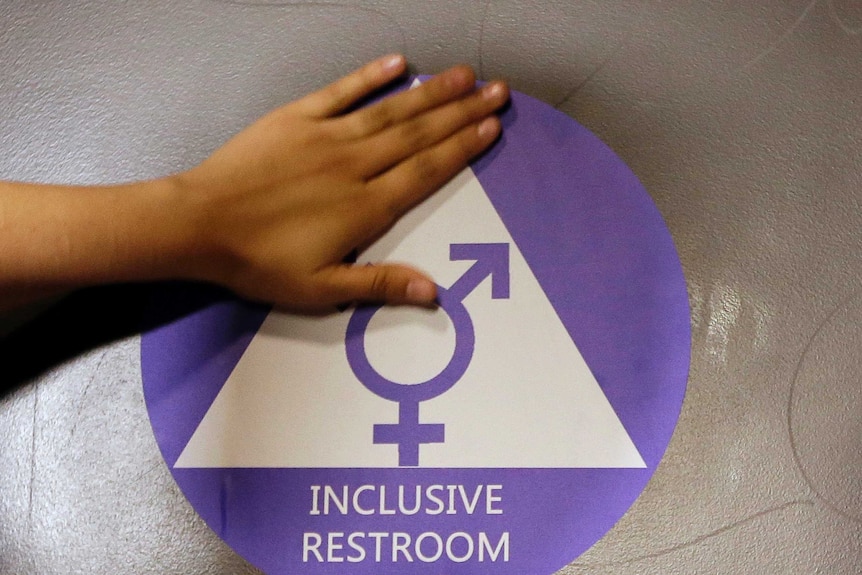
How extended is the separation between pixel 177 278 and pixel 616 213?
1.67 ft

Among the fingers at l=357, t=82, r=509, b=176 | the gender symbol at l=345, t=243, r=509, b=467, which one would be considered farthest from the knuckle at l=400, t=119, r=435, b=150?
the gender symbol at l=345, t=243, r=509, b=467

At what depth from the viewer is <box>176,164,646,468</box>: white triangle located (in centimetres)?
87

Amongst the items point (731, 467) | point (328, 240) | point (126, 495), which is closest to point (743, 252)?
point (731, 467)

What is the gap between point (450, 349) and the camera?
0.89 meters

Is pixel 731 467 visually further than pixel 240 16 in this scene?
No

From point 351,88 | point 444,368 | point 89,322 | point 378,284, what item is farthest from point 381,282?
point 89,322

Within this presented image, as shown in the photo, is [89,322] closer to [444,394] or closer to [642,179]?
[444,394]

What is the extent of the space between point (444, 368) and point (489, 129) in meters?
0.28

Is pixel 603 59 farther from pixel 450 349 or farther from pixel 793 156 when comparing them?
pixel 450 349

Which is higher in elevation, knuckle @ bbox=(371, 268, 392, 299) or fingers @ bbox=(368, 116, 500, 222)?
fingers @ bbox=(368, 116, 500, 222)

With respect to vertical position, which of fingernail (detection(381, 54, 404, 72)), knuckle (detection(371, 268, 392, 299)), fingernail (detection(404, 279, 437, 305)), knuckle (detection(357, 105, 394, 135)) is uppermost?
fingernail (detection(381, 54, 404, 72))

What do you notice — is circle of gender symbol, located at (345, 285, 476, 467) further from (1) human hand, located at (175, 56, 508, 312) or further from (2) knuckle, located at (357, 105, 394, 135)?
(2) knuckle, located at (357, 105, 394, 135)

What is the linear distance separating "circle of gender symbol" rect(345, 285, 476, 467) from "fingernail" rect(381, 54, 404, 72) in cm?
26

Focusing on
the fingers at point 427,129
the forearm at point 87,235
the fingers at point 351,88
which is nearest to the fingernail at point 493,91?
the fingers at point 427,129
